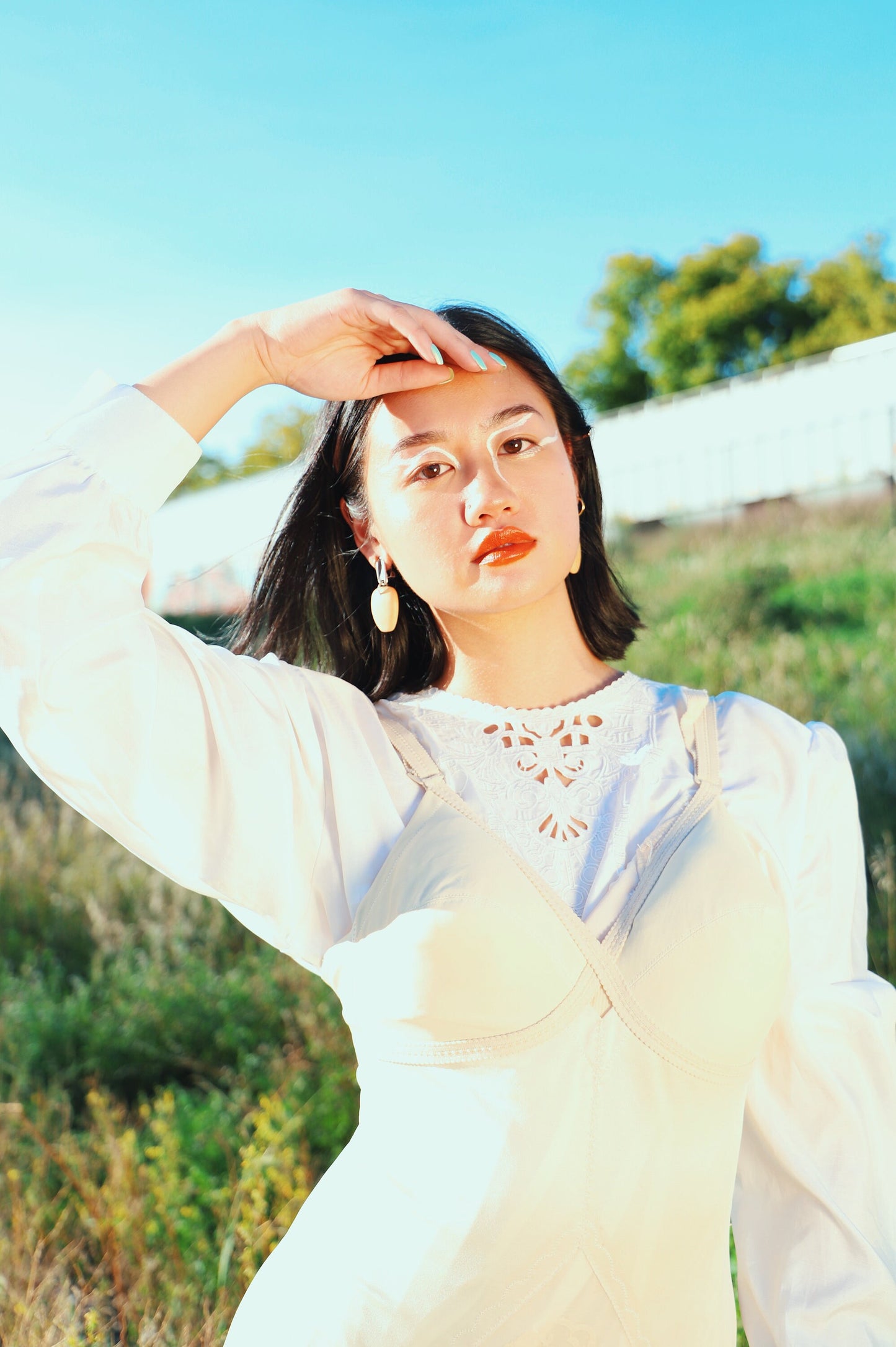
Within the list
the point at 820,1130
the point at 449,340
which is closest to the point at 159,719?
the point at 449,340

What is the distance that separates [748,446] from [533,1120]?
6899 mm

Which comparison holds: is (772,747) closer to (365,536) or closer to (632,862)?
(632,862)

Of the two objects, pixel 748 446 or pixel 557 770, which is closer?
pixel 557 770

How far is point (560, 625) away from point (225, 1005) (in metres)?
2.50

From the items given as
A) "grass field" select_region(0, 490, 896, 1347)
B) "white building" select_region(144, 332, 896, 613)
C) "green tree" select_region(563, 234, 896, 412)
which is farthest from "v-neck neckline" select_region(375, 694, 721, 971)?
"green tree" select_region(563, 234, 896, 412)

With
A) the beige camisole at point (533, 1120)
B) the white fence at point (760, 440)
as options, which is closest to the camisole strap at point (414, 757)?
the beige camisole at point (533, 1120)

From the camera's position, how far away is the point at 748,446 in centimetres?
783

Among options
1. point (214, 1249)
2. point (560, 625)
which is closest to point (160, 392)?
point (560, 625)

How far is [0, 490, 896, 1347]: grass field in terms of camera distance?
2865mm

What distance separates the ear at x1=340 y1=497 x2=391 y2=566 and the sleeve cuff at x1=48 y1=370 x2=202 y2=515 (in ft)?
1.52

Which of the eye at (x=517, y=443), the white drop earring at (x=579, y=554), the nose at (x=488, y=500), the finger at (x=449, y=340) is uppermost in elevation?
the finger at (x=449, y=340)

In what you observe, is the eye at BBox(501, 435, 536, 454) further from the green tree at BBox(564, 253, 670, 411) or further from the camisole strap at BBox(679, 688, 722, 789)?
the green tree at BBox(564, 253, 670, 411)

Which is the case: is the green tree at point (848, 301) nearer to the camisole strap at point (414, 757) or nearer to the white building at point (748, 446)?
the white building at point (748, 446)

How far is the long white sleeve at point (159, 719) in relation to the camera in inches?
61.0
